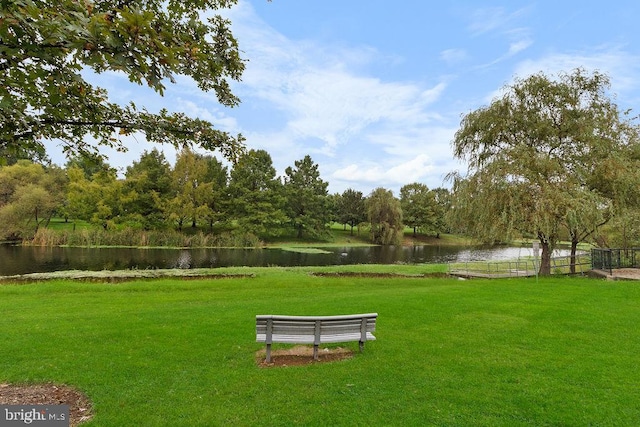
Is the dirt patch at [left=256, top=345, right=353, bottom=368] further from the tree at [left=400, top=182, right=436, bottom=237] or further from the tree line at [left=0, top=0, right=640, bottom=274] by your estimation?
the tree at [left=400, top=182, right=436, bottom=237]

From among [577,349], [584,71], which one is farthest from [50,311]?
[584,71]

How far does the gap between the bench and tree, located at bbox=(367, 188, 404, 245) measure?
55.2 metres

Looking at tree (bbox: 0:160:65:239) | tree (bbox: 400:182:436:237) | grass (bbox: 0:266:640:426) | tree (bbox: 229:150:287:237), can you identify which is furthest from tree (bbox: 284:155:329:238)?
grass (bbox: 0:266:640:426)

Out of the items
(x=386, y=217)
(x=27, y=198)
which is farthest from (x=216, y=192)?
(x=386, y=217)

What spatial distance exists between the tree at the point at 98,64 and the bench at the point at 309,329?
2827mm

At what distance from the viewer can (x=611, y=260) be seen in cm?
1933

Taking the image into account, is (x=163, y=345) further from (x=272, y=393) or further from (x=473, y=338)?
(x=473, y=338)

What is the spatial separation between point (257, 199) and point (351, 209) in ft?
83.1

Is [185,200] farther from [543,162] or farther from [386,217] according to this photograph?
[543,162]

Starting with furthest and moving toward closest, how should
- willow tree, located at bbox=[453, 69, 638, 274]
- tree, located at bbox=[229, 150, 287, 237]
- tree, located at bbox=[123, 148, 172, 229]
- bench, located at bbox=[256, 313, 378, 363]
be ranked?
1. tree, located at bbox=[229, 150, 287, 237]
2. tree, located at bbox=[123, 148, 172, 229]
3. willow tree, located at bbox=[453, 69, 638, 274]
4. bench, located at bbox=[256, 313, 378, 363]

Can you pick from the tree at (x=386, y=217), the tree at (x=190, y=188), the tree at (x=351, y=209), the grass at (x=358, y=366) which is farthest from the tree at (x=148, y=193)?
the grass at (x=358, y=366)

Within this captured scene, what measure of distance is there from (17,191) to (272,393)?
5693 centimetres

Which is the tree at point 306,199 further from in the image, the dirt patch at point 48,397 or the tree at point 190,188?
the dirt patch at point 48,397

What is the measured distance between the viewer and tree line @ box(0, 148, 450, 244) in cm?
4712
